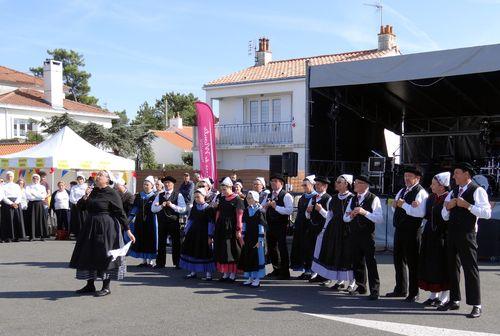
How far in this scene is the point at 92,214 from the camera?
7887mm

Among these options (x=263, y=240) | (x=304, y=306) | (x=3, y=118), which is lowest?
(x=304, y=306)

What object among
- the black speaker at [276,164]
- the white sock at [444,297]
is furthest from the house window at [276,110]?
the white sock at [444,297]

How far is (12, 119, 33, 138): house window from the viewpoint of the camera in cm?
4250

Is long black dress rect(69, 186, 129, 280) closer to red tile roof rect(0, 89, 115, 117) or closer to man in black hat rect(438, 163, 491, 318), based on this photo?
man in black hat rect(438, 163, 491, 318)

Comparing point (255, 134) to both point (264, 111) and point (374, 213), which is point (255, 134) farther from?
point (374, 213)

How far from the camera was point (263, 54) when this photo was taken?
110ft

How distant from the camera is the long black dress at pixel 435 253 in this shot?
7.24 metres

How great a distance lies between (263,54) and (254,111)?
4.74 metres

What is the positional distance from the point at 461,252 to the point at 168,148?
45448 millimetres

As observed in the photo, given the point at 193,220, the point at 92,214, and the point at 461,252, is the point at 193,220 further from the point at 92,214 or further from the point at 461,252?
the point at 461,252

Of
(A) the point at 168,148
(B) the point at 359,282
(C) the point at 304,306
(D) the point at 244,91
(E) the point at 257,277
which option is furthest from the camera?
(A) the point at 168,148

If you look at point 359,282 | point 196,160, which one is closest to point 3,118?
point 196,160

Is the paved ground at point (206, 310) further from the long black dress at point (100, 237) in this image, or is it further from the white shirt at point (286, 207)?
the white shirt at point (286, 207)

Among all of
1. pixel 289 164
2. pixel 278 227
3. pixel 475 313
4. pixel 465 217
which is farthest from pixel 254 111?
pixel 475 313
